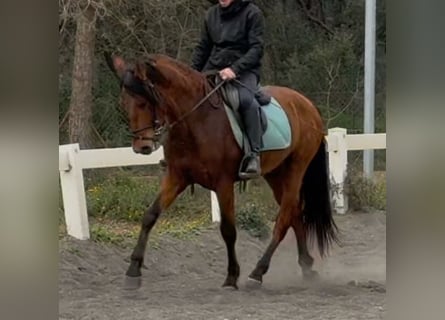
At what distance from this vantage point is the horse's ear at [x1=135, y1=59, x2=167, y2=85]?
8.91ft

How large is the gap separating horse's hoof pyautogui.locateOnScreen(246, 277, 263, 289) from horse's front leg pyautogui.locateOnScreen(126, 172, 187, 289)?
0.40 metres

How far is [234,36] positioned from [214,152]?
451mm

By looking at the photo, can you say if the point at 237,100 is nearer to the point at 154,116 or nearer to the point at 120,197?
the point at 154,116

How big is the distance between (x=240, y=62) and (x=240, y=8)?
189 millimetres

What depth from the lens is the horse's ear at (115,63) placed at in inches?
105

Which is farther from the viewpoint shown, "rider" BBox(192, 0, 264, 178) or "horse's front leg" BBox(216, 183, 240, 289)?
"horse's front leg" BBox(216, 183, 240, 289)

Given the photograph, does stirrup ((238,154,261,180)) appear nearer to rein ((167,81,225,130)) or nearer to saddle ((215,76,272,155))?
saddle ((215,76,272,155))

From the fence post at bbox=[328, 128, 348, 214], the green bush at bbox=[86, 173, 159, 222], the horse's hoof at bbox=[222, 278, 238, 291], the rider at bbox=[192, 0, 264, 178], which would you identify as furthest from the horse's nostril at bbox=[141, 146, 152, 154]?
the fence post at bbox=[328, 128, 348, 214]

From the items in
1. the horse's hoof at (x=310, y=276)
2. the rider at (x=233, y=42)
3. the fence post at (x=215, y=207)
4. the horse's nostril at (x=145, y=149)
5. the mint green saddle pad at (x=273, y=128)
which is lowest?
the horse's hoof at (x=310, y=276)

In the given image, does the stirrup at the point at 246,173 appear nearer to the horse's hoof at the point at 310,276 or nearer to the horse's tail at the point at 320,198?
the horse's tail at the point at 320,198

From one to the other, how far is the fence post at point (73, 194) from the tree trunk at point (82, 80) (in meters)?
0.05

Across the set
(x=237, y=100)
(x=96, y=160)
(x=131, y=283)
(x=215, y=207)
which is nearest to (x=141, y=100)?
(x=96, y=160)

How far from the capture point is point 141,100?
274cm

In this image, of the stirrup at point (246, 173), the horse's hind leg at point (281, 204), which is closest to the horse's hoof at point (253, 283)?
the horse's hind leg at point (281, 204)
